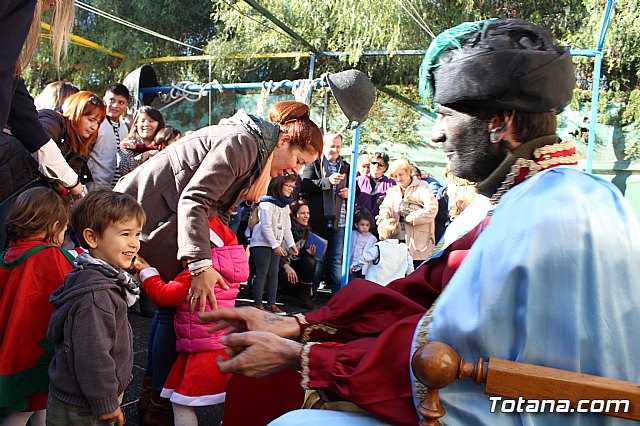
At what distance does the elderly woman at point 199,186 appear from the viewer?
98.6 inches

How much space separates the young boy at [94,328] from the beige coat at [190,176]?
34cm

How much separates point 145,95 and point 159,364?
626 centimetres

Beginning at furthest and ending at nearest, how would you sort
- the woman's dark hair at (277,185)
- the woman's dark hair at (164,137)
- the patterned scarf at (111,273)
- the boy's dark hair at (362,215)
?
the boy's dark hair at (362,215) → the woman's dark hair at (277,185) → the woman's dark hair at (164,137) → the patterned scarf at (111,273)

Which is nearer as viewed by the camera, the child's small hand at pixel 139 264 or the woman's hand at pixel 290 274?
the child's small hand at pixel 139 264

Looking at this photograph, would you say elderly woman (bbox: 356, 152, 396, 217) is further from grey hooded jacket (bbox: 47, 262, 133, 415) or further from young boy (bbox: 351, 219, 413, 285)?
grey hooded jacket (bbox: 47, 262, 133, 415)

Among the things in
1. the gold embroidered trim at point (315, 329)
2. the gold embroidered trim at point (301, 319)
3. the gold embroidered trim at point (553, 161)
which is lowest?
the gold embroidered trim at point (315, 329)

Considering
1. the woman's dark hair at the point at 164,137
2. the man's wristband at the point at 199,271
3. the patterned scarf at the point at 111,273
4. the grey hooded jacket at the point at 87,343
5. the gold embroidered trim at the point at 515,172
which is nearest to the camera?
the gold embroidered trim at the point at 515,172

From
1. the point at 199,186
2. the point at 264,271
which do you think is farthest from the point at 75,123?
the point at 264,271

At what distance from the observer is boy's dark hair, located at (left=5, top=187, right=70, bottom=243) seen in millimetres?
2488

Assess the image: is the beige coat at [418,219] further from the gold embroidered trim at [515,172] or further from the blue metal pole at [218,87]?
the gold embroidered trim at [515,172]

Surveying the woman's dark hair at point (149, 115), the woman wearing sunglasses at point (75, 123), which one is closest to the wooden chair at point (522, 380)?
the woman wearing sunglasses at point (75, 123)

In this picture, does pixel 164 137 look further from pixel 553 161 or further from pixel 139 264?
pixel 553 161

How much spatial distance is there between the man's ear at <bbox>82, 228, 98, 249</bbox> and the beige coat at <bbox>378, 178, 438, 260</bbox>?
4413 mm

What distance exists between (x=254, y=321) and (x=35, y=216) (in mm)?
1286
